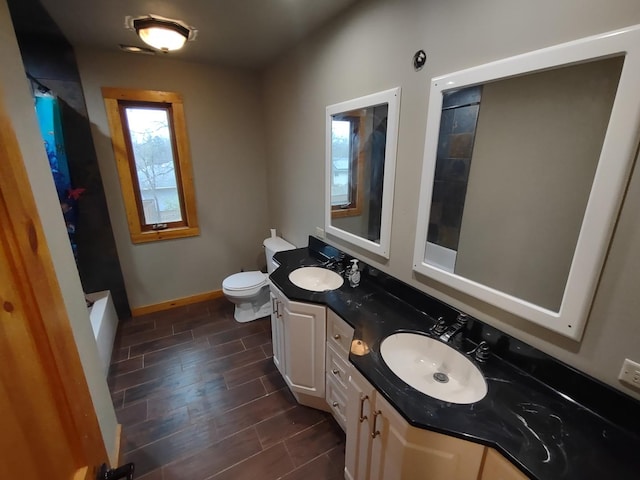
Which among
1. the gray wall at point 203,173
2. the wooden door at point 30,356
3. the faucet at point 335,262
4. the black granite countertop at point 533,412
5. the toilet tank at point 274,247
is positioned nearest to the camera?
the wooden door at point 30,356

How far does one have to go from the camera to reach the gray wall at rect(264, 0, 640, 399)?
2.83 feet

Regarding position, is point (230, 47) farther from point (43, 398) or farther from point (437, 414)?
point (437, 414)

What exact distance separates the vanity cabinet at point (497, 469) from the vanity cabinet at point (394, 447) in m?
0.02

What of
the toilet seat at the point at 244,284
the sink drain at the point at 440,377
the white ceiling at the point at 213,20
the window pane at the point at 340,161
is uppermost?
the white ceiling at the point at 213,20

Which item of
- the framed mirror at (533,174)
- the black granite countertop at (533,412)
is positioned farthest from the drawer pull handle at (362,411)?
the framed mirror at (533,174)

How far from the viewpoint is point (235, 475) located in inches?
A: 59.7

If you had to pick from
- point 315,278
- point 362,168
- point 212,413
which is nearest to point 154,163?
point 315,278

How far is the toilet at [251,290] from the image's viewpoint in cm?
271

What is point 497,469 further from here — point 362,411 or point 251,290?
point 251,290

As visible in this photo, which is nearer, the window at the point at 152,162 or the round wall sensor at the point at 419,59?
the round wall sensor at the point at 419,59

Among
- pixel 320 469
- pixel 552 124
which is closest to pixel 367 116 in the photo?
pixel 552 124

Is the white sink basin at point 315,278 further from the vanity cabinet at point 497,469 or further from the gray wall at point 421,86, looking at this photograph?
the vanity cabinet at point 497,469

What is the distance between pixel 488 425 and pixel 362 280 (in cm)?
108

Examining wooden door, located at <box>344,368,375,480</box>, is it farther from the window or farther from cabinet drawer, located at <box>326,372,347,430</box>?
the window
